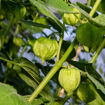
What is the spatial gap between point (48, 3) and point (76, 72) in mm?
199

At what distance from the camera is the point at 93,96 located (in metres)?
0.53

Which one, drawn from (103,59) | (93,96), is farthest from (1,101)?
(103,59)

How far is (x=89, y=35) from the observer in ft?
1.46

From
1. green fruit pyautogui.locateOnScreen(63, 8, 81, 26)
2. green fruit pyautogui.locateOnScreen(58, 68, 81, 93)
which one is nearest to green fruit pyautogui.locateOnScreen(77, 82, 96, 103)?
green fruit pyautogui.locateOnScreen(58, 68, 81, 93)

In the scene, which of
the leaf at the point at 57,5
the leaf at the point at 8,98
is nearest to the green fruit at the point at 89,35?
the leaf at the point at 57,5

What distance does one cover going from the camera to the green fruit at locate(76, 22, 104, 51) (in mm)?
429

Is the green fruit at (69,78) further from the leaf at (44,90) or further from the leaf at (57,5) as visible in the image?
the leaf at (57,5)

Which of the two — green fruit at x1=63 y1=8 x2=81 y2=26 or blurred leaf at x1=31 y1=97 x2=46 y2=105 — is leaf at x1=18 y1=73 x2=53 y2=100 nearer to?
blurred leaf at x1=31 y1=97 x2=46 y2=105

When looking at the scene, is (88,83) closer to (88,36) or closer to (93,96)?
(93,96)

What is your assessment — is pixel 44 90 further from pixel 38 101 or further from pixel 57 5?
pixel 57 5

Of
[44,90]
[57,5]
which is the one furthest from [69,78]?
[57,5]

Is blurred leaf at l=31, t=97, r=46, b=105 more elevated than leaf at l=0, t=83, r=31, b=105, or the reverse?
leaf at l=0, t=83, r=31, b=105

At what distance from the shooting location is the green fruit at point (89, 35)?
0.43 metres

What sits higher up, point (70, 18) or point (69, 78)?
point (70, 18)
